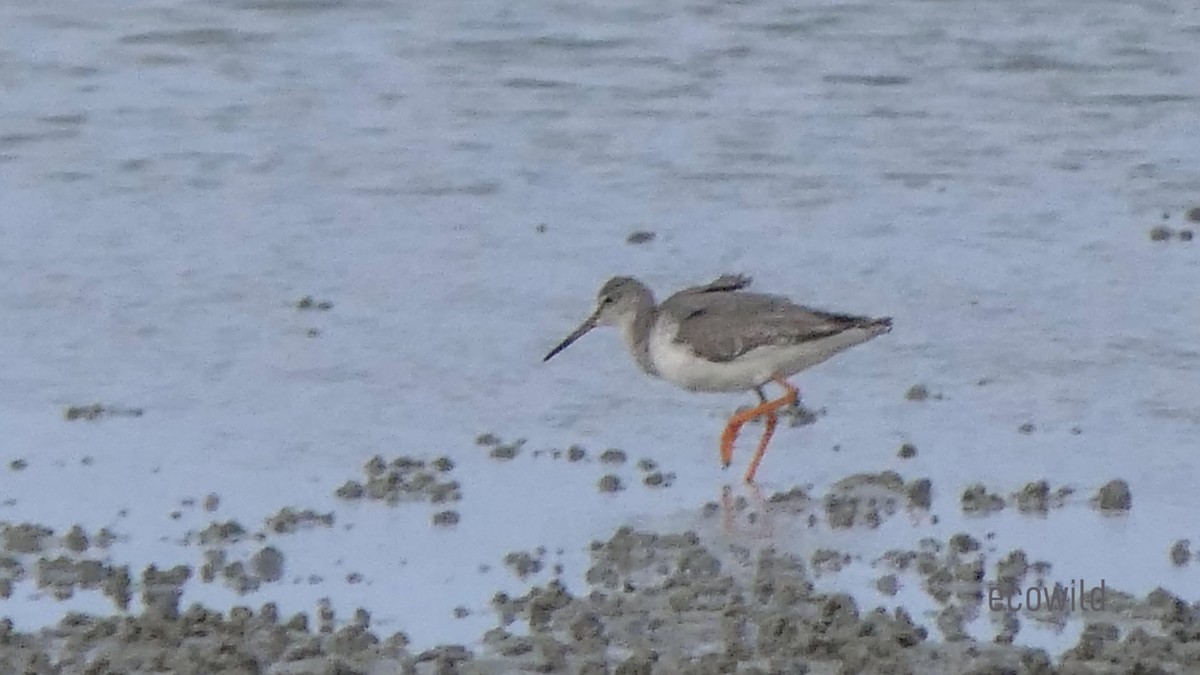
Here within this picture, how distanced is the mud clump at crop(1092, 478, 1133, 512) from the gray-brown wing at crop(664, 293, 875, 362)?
159cm

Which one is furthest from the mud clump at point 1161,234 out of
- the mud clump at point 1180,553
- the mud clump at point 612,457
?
the mud clump at point 1180,553

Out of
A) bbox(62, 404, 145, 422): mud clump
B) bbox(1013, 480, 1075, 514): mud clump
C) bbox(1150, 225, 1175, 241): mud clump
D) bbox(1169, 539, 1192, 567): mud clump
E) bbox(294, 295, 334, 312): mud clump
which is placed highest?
bbox(1150, 225, 1175, 241): mud clump

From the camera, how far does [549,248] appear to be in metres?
13.9

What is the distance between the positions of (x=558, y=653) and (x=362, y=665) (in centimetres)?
57

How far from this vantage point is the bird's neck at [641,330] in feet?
37.0

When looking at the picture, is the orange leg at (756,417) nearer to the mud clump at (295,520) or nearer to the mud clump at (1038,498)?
the mud clump at (1038,498)

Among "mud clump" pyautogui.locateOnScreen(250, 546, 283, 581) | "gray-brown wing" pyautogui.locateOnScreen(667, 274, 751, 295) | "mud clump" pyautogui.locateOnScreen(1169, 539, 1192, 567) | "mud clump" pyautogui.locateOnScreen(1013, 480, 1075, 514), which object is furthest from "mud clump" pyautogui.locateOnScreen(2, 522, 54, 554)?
"mud clump" pyautogui.locateOnScreen(1169, 539, 1192, 567)

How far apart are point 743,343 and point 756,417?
0.35 m

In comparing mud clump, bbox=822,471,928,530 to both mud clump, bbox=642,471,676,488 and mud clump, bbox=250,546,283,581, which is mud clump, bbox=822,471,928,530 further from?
mud clump, bbox=250,546,283,581

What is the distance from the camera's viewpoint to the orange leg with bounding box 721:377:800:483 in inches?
416

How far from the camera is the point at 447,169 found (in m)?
15.6

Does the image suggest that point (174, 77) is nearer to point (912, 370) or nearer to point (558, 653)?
point (912, 370)

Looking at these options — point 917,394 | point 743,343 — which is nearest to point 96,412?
point 743,343

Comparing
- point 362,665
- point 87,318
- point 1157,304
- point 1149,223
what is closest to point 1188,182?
point 1149,223
